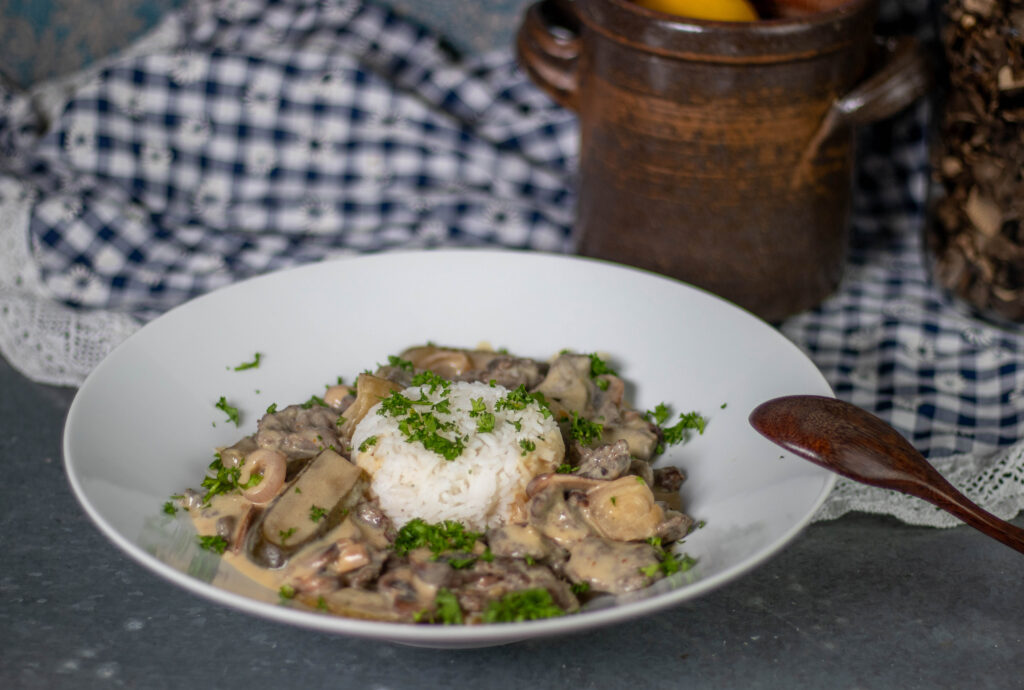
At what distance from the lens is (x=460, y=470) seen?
1795 millimetres

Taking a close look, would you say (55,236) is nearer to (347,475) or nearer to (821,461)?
(347,475)

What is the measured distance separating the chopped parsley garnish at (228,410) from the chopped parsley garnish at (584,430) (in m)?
0.59

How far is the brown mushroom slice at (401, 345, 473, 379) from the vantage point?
2.08 meters

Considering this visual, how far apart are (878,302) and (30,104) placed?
7.62 ft

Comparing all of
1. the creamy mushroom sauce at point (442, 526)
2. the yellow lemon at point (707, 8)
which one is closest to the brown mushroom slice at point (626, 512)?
the creamy mushroom sauce at point (442, 526)

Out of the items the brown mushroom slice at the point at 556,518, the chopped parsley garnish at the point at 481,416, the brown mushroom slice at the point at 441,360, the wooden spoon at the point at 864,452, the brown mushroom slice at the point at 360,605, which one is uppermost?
the wooden spoon at the point at 864,452

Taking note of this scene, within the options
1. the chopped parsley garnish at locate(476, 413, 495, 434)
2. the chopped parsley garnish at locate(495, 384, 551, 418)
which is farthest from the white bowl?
the chopped parsley garnish at locate(476, 413, 495, 434)

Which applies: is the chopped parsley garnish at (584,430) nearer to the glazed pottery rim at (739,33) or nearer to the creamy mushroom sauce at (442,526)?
the creamy mushroom sauce at (442,526)

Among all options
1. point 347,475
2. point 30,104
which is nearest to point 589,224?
point 347,475

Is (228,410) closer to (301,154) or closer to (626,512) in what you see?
(626,512)

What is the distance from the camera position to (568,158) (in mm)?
3096

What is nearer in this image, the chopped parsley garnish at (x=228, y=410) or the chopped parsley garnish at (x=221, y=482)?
the chopped parsley garnish at (x=221, y=482)

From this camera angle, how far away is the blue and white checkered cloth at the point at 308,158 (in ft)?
9.06

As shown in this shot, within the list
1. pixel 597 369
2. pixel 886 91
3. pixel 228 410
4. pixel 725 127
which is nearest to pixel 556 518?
pixel 597 369
